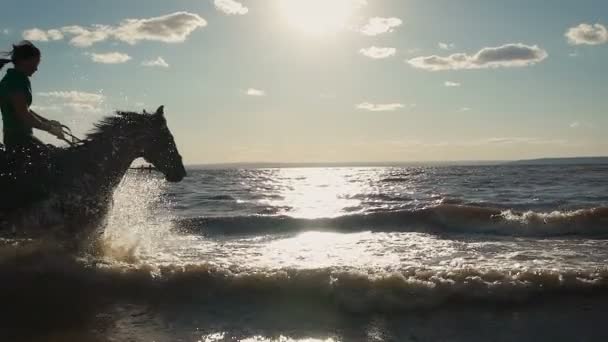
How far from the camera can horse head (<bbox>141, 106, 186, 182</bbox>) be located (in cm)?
866

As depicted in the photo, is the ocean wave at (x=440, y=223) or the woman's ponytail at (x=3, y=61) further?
the ocean wave at (x=440, y=223)

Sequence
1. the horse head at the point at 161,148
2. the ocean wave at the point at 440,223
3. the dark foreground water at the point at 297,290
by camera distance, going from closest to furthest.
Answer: the dark foreground water at the point at 297,290 → the horse head at the point at 161,148 → the ocean wave at the point at 440,223

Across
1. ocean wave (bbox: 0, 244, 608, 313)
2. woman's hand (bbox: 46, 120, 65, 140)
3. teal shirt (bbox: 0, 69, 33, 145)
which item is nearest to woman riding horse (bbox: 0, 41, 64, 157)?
teal shirt (bbox: 0, 69, 33, 145)

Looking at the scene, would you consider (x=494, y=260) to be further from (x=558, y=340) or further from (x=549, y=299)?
(x=558, y=340)

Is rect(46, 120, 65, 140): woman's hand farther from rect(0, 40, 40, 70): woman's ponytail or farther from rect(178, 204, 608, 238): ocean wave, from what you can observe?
rect(178, 204, 608, 238): ocean wave

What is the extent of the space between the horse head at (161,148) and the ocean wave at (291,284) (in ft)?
6.00

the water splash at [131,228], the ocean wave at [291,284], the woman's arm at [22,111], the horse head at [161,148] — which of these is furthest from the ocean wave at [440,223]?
the woman's arm at [22,111]

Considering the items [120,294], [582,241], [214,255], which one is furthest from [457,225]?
[120,294]

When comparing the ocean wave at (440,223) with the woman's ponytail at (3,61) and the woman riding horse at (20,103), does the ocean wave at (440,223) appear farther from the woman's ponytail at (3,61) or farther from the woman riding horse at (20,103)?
the woman's ponytail at (3,61)

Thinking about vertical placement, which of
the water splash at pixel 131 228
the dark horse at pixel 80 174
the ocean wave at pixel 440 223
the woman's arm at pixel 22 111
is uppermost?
the woman's arm at pixel 22 111

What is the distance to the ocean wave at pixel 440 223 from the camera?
14727mm

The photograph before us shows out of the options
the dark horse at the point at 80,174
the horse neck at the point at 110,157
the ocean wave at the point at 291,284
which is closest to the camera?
the ocean wave at the point at 291,284

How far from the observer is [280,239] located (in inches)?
545

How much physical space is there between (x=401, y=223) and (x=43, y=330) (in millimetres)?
12620
